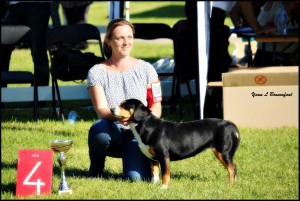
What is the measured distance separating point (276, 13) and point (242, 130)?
161 centimetres

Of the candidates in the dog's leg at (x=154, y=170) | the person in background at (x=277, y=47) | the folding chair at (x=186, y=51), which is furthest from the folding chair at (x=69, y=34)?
the dog's leg at (x=154, y=170)

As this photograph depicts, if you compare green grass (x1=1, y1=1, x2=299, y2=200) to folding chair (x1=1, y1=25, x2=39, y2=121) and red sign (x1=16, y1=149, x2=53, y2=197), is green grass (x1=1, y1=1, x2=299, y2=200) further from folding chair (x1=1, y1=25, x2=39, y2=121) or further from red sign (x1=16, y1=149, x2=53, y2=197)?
folding chair (x1=1, y1=25, x2=39, y2=121)

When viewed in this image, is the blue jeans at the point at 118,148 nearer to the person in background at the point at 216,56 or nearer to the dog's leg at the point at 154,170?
the dog's leg at the point at 154,170

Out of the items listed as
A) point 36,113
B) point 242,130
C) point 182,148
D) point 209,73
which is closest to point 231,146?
point 182,148

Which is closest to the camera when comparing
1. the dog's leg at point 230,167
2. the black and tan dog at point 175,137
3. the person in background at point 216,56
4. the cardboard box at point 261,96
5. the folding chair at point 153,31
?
the black and tan dog at point 175,137

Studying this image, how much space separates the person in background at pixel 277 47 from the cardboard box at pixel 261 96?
692 millimetres

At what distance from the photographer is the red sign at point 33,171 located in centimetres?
Answer: 492

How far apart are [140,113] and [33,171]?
726mm

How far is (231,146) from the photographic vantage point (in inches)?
211

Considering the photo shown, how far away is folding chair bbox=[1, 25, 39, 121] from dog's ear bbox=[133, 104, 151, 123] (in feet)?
10.1

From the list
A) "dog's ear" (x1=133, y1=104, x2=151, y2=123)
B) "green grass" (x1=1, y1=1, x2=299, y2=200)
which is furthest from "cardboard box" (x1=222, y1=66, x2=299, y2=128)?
"dog's ear" (x1=133, y1=104, x2=151, y2=123)

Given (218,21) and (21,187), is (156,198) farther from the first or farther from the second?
(218,21)

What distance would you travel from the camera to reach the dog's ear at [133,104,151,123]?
511 cm

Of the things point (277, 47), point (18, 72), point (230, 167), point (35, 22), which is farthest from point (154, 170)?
point (35, 22)
